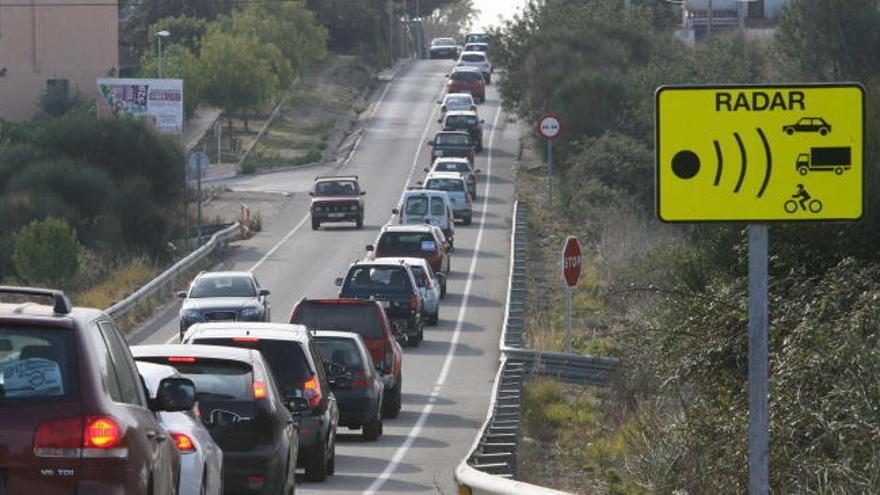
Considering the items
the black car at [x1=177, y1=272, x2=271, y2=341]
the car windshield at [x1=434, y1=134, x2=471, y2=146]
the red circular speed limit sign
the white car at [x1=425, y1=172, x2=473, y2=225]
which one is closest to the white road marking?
the white car at [x1=425, y1=172, x2=473, y2=225]

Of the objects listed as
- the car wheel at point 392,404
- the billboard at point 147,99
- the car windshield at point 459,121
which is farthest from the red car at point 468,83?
the car wheel at point 392,404

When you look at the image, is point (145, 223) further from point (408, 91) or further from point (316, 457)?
point (408, 91)

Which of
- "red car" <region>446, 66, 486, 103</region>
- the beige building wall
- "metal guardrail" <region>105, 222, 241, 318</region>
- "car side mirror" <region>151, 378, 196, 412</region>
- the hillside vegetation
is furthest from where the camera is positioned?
"red car" <region>446, 66, 486, 103</region>

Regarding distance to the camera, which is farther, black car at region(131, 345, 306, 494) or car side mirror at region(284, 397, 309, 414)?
car side mirror at region(284, 397, 309, 414)

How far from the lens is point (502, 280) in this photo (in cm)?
4706

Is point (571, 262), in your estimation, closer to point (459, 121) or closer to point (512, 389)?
point (512, 389)

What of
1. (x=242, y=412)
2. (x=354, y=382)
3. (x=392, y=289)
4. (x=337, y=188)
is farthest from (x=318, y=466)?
(x=337, y=188)

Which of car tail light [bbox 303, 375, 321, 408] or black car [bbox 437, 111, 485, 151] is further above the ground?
black car [bbox 437, 111, 485, 151]

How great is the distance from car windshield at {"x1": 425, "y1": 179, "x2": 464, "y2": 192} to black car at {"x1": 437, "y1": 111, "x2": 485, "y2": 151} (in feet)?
64.7

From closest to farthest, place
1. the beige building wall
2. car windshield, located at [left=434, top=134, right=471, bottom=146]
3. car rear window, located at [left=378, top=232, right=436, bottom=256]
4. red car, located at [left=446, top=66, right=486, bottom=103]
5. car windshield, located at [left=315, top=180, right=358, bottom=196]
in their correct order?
car rear window, located at [left=378, top=232, right=436, bottom=256] < car windshield, located at [left=315, top=180, right=358, bottom=196] < car windshield, located at [left=434, top=134, right=471, bottom=146] < the beige building wall < red car, located at [left=446, top=66, right=486, bottom=103]

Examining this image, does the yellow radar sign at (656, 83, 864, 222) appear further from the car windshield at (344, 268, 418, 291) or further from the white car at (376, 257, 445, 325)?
the white car at (376, 257, 445, 325)

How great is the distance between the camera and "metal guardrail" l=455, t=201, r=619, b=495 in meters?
12.6

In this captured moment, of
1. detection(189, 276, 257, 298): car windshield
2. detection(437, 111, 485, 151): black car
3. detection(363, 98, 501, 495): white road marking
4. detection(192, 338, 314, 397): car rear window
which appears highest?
detection(437, 111, 485, 151): black car

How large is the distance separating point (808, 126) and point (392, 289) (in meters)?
28.0
